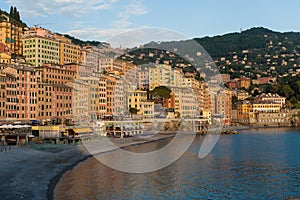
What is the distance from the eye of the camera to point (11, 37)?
88500 mm

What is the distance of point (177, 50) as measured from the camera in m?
160

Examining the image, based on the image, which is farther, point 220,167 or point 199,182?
point 220,167

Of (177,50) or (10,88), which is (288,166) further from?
(177,50)

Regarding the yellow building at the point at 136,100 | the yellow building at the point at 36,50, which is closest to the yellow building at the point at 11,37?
the yellow building at the point at 36,50

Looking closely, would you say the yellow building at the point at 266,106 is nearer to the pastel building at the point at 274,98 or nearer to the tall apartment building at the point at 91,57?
the pastel building at the point at 274,98

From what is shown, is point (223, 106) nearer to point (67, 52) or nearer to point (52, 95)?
point (67, 52)

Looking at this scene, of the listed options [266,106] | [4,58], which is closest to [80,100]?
[4,58]

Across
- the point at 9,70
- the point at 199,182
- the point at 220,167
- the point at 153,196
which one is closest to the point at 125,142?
the point at 9,70

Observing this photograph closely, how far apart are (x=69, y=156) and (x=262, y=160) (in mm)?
21190

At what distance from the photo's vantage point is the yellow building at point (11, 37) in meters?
86.9

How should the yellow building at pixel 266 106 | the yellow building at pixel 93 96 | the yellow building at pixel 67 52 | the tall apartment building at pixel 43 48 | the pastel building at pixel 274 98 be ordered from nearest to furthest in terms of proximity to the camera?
the yellow building at pixel 93 96 → the tall apartment building at pixel 43 48 → the yellow building at pixel 67 52 → the yellow building at pixel 266 106 → the pastel building at pixel 274 98

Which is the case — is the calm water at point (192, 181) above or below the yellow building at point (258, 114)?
below

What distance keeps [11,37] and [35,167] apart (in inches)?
2380

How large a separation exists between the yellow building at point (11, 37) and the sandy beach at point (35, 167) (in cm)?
4435
